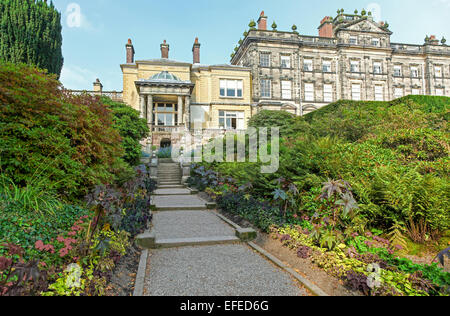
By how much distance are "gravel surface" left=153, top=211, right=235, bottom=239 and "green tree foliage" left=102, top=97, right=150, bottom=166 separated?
5625 millimetres

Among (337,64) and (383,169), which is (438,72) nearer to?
(337,64)

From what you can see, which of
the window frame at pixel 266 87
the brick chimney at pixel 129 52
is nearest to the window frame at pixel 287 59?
the window frame at pixel 266 87

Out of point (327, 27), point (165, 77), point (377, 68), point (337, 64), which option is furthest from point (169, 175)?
point (377, 68)

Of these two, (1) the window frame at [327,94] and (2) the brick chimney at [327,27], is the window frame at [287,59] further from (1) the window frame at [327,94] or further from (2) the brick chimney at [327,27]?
(2) the brick chimney at [327,27]

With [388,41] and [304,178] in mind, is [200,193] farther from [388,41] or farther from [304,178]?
[388,41]

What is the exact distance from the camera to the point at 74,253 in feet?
11.3

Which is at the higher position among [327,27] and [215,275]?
[327,27]

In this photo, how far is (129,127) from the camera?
1314cm

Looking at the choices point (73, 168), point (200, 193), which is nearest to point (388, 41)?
point (200, 193)

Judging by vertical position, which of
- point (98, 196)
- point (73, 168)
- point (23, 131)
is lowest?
point (98, 196)

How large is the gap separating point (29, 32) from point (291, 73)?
26.1 meters

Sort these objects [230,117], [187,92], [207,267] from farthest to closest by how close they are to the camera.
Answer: [230,117]
[187,92]
[207,267]

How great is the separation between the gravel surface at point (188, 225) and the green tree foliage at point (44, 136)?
201cm
